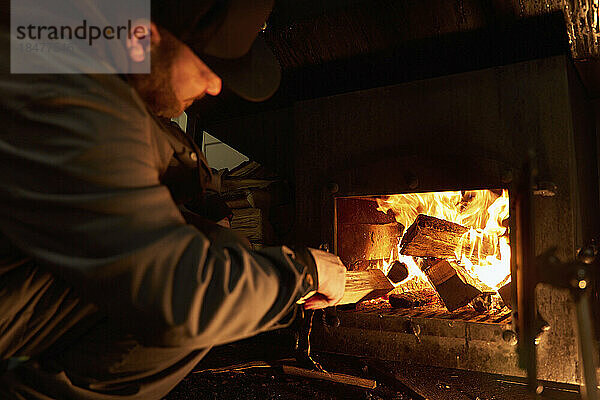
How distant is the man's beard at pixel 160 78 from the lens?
0.98 meters

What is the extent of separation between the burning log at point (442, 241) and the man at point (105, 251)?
1000 millimetres

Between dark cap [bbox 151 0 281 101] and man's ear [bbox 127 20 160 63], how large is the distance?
23 mm

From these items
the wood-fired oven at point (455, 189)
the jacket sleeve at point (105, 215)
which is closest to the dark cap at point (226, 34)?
the jacket sleeve at point (105, 215)

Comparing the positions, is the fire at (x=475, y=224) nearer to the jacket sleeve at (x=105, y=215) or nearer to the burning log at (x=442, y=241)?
the burning log at (x=442, y=241)

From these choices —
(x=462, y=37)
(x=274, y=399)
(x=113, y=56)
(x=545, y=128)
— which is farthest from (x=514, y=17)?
(x=274, y=399)

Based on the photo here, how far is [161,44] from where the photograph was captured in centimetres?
98

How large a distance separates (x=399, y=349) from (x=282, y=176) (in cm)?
115

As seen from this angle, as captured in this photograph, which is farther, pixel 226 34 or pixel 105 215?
pixel 226 34

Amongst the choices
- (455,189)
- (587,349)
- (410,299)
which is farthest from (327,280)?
(410,299)

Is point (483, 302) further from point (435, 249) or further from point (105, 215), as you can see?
point (105, 215)

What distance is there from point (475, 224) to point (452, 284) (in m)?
0.26

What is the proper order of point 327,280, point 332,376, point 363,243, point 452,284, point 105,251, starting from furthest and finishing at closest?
1. point 363,243
2. point 452,284
3. point 332,376
4. point 327,280
5. point 105,251

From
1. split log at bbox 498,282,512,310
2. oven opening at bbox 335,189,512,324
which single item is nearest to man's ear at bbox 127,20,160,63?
oven opening at bbox 335,189,512,324

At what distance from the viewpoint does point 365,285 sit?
1.71 m
